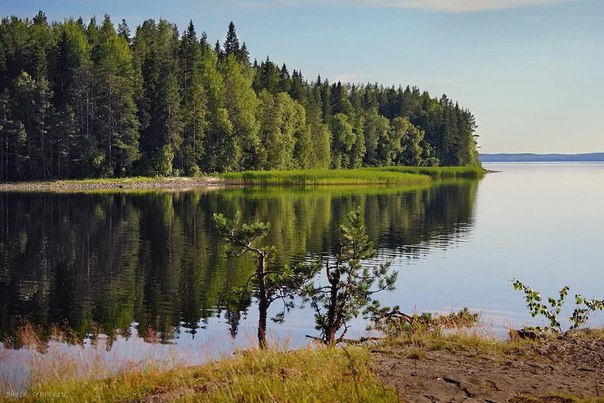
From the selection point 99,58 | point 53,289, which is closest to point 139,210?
point 53,289

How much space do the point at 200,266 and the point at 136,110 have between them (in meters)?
82.3

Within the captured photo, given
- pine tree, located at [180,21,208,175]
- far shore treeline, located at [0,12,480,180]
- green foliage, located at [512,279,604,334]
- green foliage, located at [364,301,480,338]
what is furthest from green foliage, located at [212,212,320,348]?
pine tree, located at [180,21,208,175]

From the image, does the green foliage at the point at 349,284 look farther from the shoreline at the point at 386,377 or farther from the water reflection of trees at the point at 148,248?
the water reflection of trees at the point at 148,248

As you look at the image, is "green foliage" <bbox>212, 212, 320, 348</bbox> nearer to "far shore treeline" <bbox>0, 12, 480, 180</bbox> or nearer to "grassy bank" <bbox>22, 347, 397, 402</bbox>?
"grassy bank" <bbox>22, 347, 397, 402</bbox>

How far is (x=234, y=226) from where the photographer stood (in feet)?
62.1

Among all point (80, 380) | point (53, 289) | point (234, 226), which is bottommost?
point (53, 289)

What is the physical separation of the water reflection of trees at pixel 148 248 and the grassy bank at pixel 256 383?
937 cm

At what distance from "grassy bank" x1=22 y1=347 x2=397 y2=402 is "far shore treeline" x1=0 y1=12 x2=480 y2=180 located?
3948 inches

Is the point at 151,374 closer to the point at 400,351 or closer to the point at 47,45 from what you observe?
the point at 400,351

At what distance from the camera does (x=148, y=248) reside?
4400 centimetres

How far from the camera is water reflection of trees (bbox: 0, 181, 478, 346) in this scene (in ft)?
85.5

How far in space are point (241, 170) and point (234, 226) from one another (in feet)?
368

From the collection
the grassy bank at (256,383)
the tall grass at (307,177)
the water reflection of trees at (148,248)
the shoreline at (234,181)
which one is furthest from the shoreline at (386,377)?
the tall grass at (307,177)

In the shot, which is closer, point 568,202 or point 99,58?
point 568,202
